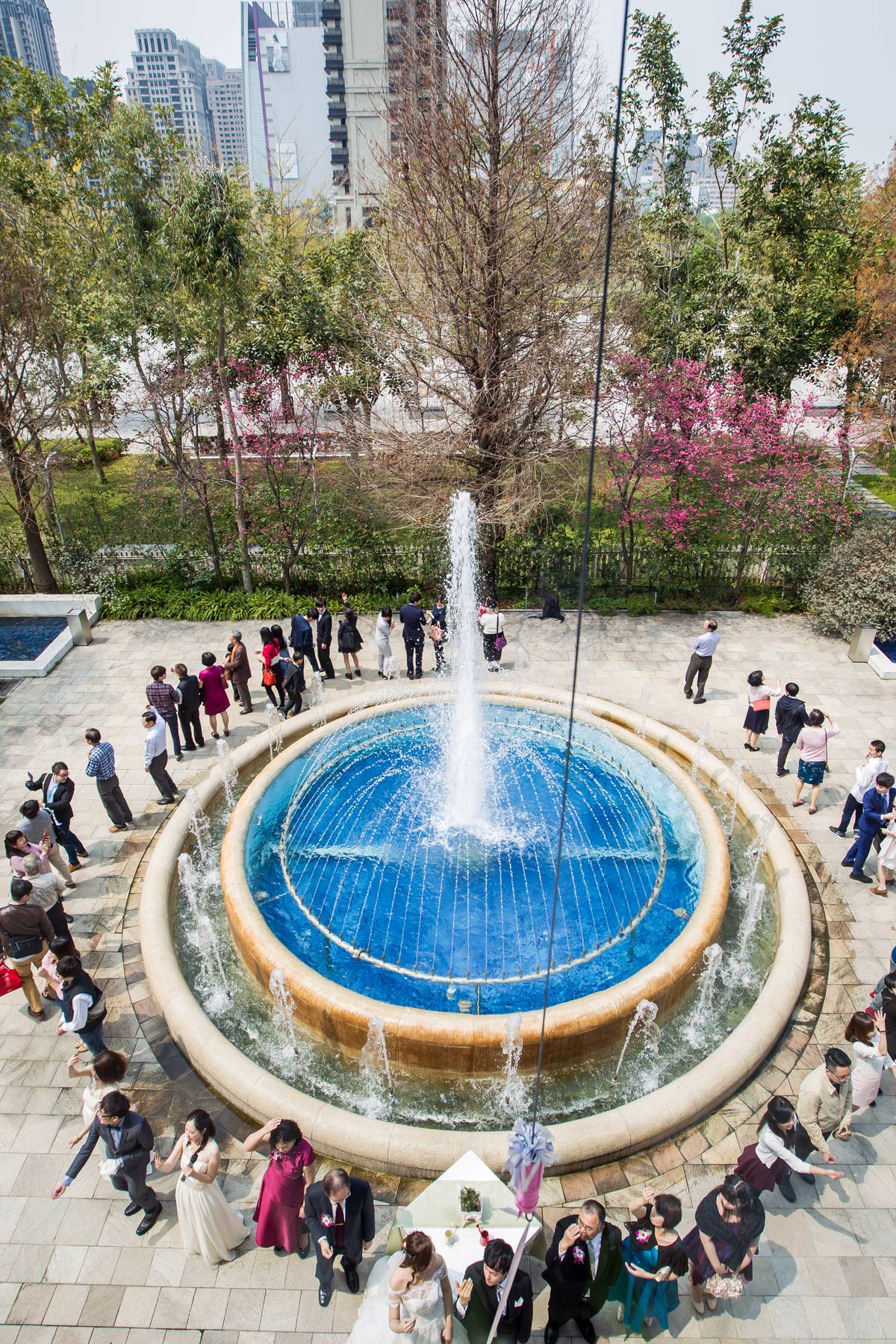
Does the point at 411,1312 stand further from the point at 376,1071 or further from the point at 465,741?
the point at 465,741

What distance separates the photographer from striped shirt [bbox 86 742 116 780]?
9.19 m

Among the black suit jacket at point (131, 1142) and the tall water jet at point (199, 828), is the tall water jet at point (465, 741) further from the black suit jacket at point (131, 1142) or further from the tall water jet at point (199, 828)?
the black suit jacket at point (131, 1142)

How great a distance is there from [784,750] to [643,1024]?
16.0 feet

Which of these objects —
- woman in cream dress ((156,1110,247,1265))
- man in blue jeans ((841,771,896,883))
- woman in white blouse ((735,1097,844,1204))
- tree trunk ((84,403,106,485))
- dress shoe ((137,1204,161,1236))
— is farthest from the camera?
tree trunk ((84,403,106,485))

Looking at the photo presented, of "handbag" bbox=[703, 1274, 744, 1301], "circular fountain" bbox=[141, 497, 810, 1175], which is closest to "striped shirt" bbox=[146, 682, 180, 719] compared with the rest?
"circular fountain" bbox=[141, 497, 810, 1175]

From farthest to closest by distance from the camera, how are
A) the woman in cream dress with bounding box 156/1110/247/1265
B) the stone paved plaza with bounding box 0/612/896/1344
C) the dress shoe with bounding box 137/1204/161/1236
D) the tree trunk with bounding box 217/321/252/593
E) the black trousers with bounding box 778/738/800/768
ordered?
the tree trunk with bounding box 217/321/252/593 < the black trousers with bounding box 778/738/800/768 < the dress shoe with bounding box 137/1204/161/1236 < the stone paved plaza with bounding box 0/612/896/1344 < the woman in cream dress with bounding box 156/1110/247/1265

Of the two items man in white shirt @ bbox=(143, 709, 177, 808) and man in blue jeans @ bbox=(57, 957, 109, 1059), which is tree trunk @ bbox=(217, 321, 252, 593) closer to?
man in white shirt @ bbox=(143, 709, 177, 808)

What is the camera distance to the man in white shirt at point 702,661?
1179cm

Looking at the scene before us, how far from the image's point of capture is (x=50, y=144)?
60.6ft

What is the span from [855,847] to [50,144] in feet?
71.3

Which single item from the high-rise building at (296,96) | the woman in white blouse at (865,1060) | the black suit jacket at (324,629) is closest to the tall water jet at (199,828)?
the black suit jacket at (324,629)

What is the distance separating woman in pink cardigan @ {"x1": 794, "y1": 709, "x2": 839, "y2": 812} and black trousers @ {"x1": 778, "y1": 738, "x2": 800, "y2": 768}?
1.59ft

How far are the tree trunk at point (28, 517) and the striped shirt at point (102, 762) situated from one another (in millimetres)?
8328

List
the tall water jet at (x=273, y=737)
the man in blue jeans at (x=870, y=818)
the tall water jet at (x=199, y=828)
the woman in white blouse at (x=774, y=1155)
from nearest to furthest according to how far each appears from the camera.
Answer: the woman in white blouse at (x=774, y=1155), the man in blue jeans at (x=870, y=818), the tall water jet at (x=199, y=828), the tall water jet at (x=273, y=737)
